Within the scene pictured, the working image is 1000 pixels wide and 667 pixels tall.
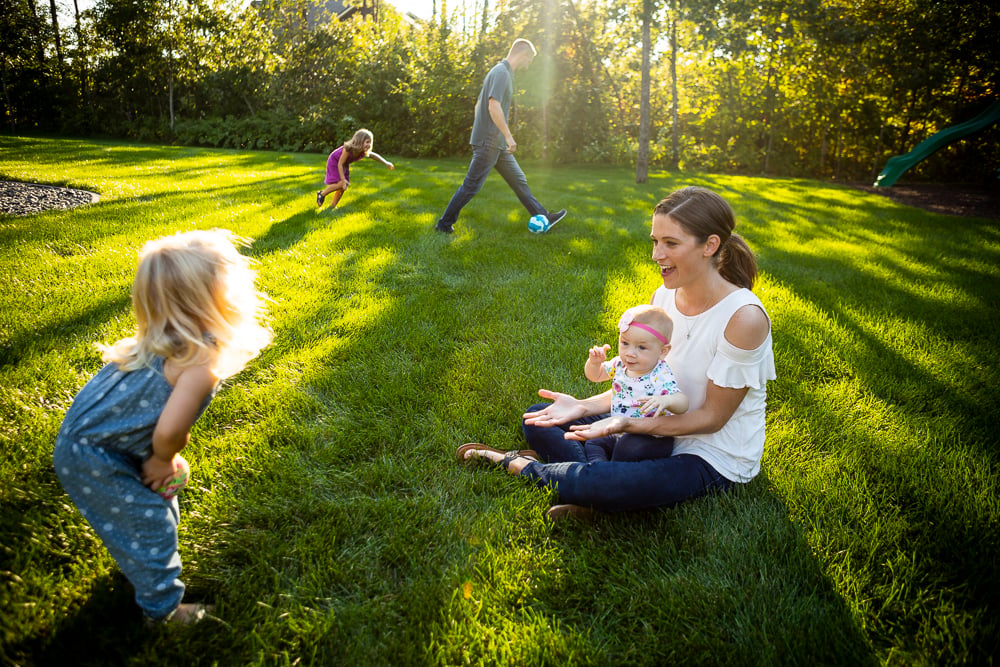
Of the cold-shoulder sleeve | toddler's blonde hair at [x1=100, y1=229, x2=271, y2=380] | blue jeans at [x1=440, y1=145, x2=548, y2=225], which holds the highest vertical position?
blue jeans at [x1=440, y1=145, x2=548, y2=225]

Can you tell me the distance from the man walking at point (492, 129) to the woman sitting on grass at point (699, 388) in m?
4.24

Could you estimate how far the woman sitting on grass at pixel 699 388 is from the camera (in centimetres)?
198

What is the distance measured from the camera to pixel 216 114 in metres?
20.7

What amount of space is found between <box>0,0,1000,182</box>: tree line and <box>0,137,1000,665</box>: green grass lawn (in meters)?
10.1

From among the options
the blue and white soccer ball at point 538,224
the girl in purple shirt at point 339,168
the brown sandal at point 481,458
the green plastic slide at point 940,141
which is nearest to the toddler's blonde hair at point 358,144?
the girl in purple shirt at point 339,168

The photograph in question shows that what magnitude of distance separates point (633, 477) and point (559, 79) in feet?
61.9

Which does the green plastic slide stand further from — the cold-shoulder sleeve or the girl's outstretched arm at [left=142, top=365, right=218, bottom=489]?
the girl's outstretched arm at [left=142, top=365, right=218, bottom=489]

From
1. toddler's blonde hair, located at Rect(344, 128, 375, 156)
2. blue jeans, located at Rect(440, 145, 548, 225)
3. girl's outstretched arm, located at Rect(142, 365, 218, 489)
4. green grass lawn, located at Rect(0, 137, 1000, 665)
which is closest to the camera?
girl's outstretched arm, located at Rect(142, 365, 218, 489)

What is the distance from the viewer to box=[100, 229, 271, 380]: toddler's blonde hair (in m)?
1.48

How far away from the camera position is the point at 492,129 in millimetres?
6148

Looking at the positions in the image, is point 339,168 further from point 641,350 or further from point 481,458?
point 641,350

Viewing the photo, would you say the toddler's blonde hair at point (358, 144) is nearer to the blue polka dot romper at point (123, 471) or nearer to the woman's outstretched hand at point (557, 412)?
A: the woman's outstretched hand at point (557, 412)

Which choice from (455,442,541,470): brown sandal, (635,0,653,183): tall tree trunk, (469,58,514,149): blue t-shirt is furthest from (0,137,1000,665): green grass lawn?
(635,0,653,183): tall tree trunk

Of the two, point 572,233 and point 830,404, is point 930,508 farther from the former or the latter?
point 572,233
